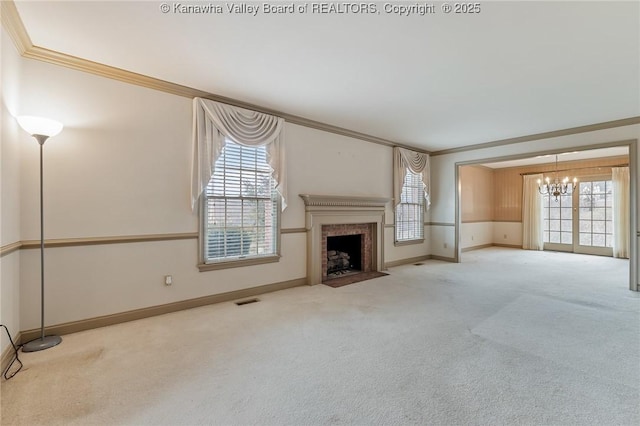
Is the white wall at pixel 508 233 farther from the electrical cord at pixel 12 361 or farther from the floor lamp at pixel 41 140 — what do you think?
the electrical cord at pixel 12 361

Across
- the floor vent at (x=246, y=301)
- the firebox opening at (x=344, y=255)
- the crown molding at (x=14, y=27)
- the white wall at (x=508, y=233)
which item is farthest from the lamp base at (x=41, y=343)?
the white wall at (x=508, y=233)

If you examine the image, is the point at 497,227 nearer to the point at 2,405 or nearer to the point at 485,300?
the point at 485,300

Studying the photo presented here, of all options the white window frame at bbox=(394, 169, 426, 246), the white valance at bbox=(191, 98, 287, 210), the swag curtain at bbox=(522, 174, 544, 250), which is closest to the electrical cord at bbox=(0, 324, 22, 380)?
the white valance at bbox=(191, 98, 287, 210)

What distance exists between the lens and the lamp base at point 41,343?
2436 mm

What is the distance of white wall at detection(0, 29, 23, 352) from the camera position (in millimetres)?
2174

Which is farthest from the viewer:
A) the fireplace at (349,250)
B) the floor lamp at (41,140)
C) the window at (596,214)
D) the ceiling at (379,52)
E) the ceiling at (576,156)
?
the window at (596,214)

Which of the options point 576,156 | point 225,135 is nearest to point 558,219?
point 576,156

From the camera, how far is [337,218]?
493cm

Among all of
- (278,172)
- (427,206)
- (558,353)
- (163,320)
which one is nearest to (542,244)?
(427,206)

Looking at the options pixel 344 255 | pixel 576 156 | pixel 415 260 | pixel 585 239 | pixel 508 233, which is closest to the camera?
pixel 344 255

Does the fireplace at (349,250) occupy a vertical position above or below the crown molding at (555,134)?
below

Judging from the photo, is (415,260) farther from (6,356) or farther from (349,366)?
(6,356)

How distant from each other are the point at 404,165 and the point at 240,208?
153 inches

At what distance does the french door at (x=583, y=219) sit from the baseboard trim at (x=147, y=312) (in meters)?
8.32
